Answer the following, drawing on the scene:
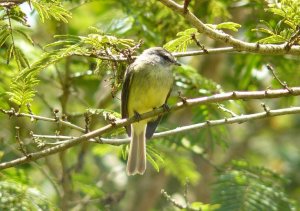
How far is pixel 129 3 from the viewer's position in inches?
232

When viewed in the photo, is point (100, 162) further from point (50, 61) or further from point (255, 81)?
point (50, 61)

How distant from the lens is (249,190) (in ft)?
16.9

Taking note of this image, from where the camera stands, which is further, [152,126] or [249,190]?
[152,126]

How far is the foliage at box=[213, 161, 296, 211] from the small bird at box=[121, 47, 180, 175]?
675 mm

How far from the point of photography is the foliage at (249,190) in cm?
502

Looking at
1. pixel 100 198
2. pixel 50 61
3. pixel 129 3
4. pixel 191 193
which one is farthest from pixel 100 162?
pixel 50 61

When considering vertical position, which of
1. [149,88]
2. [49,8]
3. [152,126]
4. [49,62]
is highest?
[149,88]

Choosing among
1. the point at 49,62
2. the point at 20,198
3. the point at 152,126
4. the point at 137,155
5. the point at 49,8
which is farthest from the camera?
the point at 152,126

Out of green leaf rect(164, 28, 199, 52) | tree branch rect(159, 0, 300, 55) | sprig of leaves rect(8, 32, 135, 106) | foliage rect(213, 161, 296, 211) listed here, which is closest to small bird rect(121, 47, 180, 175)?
foliage rect(213, 161, 296, 211)

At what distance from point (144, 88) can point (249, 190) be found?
1147mm

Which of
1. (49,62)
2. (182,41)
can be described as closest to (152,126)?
(182,41)

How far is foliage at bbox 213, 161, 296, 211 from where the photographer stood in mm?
5016

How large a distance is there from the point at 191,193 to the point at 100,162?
4.28 ft

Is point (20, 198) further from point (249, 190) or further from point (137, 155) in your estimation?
point (249, 190)
